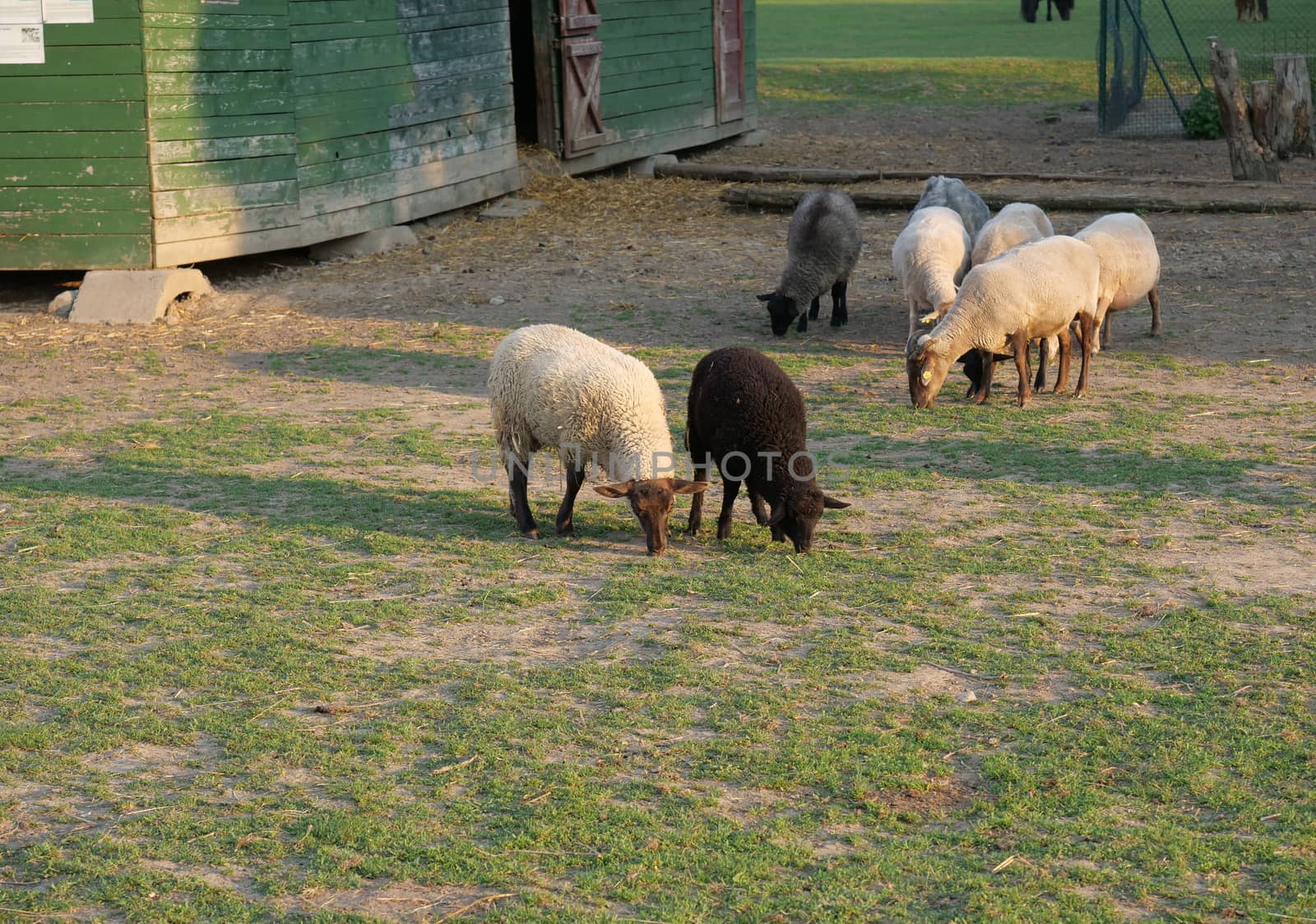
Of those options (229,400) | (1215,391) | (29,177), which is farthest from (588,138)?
(1215,391)

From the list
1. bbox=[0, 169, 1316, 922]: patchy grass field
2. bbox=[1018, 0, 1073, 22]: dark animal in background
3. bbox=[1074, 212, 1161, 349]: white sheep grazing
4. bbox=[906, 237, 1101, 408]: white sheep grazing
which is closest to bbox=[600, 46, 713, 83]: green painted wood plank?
bbox=[0, 169, 1316, 922]: patchy grass field

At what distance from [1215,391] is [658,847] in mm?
6770

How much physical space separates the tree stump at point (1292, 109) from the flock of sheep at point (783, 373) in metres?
7.35

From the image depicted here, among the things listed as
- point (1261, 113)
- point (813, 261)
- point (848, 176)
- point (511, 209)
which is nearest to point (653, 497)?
point (813, 261)

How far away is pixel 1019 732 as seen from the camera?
5.05 m

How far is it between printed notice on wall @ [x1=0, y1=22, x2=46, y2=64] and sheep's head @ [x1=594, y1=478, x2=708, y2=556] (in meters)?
7.93

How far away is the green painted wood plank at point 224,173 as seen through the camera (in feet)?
40.7

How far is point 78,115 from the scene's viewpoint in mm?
12180

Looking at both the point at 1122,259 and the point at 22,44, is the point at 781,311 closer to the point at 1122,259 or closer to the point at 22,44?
the point at 1122,259

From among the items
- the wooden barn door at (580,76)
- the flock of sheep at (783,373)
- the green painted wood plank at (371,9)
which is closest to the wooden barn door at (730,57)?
the wooden barn door at (580,76)

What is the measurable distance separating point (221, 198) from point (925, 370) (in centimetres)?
687

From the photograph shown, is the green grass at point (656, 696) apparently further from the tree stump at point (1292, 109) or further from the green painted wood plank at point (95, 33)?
the tree stump at point (1292, 109)

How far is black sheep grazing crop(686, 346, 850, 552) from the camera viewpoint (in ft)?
22.9

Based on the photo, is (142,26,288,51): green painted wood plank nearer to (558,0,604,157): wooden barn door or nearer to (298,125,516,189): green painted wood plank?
(298,125,516,189): green painted wood plank
